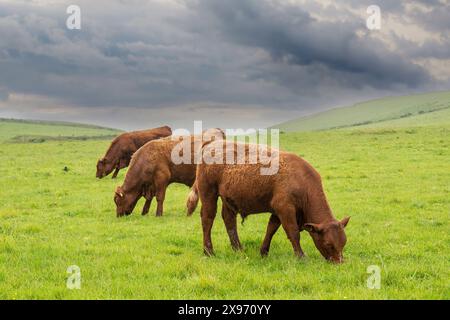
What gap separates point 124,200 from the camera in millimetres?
15672

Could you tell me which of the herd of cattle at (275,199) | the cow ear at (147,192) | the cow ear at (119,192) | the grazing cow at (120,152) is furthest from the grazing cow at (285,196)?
the grazing cow at (120,152)

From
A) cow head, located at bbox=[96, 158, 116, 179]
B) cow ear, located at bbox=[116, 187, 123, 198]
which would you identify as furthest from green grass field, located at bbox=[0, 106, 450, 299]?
cow head, located at bbox=[96, 158, 116, 179]

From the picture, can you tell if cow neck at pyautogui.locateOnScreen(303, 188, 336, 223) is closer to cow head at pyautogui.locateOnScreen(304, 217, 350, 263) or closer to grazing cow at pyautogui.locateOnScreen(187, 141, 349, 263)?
grazing cow at pyautogui.locateOnScreen(187, 141, 349, 263)

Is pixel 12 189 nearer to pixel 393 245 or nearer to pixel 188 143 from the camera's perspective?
pixel 188 143

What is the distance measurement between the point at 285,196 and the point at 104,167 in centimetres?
1818

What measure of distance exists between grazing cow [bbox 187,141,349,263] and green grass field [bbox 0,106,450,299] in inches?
17.4

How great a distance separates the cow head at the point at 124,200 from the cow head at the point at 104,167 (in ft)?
34.3

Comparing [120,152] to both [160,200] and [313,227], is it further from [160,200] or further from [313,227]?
[313,227]

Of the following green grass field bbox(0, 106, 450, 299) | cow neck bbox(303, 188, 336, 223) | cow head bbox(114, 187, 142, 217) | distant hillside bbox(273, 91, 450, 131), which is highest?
distant hillside bbox(273, 91, 450, 131)

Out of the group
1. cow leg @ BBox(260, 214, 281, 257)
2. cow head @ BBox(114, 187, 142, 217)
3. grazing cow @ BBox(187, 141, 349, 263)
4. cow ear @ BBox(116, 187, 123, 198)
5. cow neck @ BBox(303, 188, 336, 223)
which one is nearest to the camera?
grazing cow @ BBox(187, 141, 349, 263)

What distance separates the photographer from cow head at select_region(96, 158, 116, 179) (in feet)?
84.4

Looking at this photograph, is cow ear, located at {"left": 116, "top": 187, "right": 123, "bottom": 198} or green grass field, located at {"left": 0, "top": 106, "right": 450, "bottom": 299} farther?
cow ear, located at {"left": 116, "top": 187, "right": 123, "bottom": 198}

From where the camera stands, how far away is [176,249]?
10805 mm
